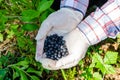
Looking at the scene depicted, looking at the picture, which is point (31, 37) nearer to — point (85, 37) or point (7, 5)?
point (7, 5)

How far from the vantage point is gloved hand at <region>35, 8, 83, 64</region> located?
1464mm

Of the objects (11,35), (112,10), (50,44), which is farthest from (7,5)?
(112,10)

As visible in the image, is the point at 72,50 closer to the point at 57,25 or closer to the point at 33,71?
the point at 57,25

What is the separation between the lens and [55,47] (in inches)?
57.8

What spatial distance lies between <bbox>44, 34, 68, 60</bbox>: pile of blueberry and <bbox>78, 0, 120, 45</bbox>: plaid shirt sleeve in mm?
105

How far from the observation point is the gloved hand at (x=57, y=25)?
146 centimetres

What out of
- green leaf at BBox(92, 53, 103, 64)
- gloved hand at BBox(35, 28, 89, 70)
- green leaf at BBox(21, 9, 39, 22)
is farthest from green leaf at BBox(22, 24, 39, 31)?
green leaf at BBox(92, 53, 103, 64)

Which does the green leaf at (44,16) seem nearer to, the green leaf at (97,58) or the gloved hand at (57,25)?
the gloved hand at (57,25)

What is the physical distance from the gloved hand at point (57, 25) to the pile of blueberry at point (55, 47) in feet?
0.08

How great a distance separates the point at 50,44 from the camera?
147 centimetres

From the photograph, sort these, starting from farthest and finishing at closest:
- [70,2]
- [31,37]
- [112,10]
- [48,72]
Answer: [31,37] → [48,72] → [70,2] → [112,10]

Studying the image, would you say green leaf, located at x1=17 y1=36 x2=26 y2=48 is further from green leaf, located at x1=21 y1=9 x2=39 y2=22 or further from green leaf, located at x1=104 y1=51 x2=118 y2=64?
green leaf, located at x1=104 y1=51 x2=118 y2=64

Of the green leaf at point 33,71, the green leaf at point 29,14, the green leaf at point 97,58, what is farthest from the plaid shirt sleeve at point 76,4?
the green leaf at point 33,71

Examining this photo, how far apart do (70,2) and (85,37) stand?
0.61ft
